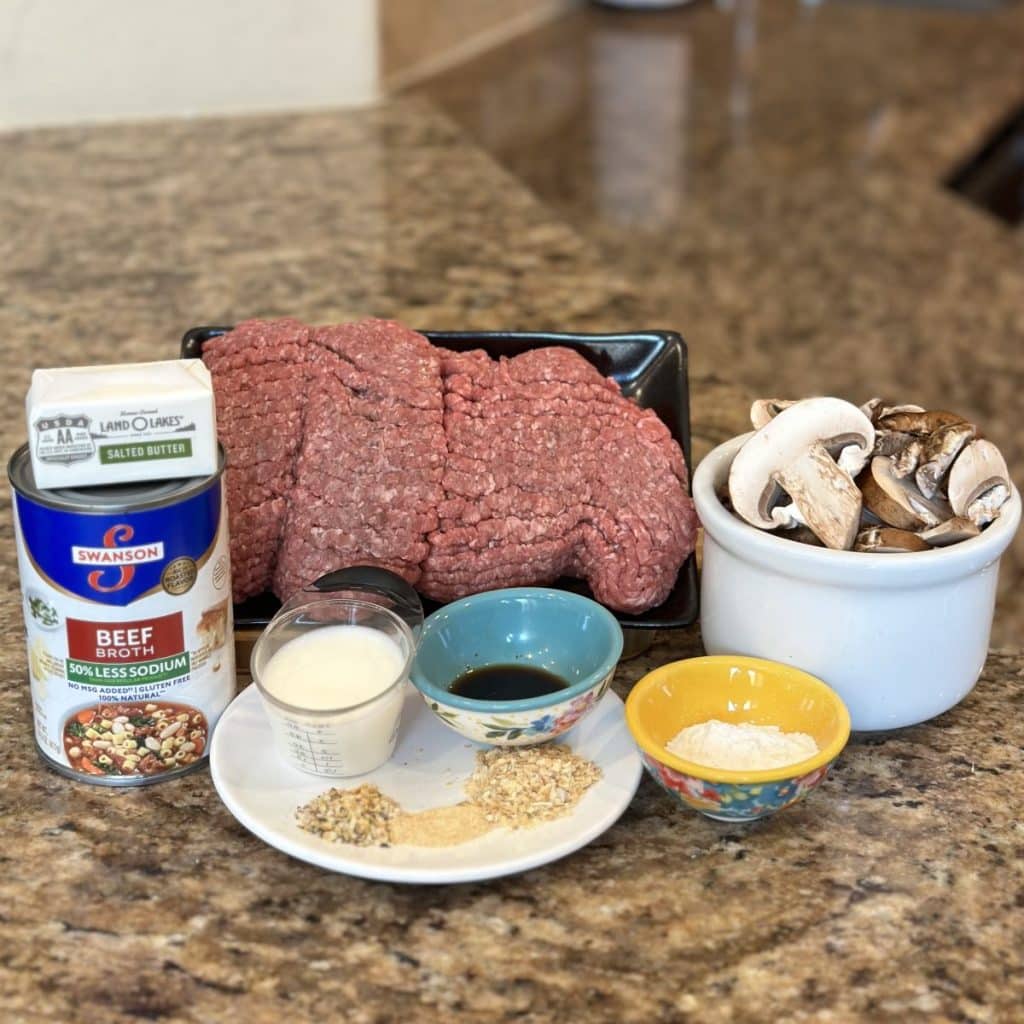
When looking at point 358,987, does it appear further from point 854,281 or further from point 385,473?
point 854,281

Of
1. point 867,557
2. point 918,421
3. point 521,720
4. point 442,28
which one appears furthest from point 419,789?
point 442,28

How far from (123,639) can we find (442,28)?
1.83 metres

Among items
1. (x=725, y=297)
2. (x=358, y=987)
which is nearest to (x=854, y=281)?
(x=725, y=297)

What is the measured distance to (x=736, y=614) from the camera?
0.90m

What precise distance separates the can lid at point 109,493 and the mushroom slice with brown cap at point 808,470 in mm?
321

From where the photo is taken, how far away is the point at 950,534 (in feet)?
2.83

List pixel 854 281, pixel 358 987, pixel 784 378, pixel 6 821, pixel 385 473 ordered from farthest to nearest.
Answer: pixel 854 281 < pixel 784 378 < pixel 385 473 < pixel 6 821 < pixel 358 987

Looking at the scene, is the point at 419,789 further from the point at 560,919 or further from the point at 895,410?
the point at 895,410

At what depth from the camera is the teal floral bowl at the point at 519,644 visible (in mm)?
833

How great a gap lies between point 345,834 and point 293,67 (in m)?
1.46

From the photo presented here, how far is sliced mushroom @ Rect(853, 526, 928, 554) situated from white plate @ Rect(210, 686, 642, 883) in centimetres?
18

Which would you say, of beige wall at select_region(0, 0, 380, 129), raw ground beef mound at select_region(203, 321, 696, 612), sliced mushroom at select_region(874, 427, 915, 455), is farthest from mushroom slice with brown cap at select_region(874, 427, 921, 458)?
beige wall at select_region(0, 0, 380, 129)

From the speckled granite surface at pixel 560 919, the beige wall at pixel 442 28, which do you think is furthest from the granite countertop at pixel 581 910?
the beige wall at pixel 442 28

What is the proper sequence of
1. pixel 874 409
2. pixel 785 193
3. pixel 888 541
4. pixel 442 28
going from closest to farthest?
pixel 888 541 < pixel 874 409 < pixel 785 193 < pixel 442 28
